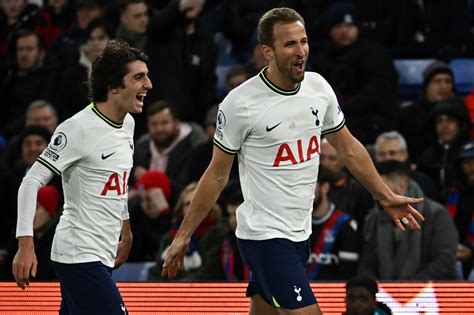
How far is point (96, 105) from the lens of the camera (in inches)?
279

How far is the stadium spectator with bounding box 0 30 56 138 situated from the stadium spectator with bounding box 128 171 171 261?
8.75 feet

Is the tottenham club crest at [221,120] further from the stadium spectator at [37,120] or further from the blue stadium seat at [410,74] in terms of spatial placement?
the blue stadium seat at [410,74]

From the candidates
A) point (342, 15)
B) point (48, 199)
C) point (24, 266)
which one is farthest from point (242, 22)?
point (24, 266)

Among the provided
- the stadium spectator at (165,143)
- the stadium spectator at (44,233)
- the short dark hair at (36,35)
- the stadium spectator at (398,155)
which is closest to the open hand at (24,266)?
the stadium spectator at (44,233)

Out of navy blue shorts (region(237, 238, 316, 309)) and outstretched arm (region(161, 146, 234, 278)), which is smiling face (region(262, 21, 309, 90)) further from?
navy blue shorts (region(237, 238, 316, 309))

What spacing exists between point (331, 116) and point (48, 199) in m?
3.76

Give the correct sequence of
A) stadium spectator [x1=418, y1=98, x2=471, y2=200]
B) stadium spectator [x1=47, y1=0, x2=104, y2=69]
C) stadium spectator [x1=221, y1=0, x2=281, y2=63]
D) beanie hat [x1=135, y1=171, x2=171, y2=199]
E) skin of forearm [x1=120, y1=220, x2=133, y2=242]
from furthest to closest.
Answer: stadium spectator [x1=47, y1=0, x2=104, y2=69], stadium spectator [x1=221, y1=0, x2=281, y2=63], stadium spectator [x1=418, y1=98, x2=471, y2=200], beanie hat [x1=135, y1=171, x2=171, y2=199], skin of forearm [x1=120, y1=220, x2=133, y2=242]

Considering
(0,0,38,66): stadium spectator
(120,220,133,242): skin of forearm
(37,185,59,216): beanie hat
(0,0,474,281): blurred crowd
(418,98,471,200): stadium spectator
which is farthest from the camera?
(0,0,38,66): stadium spectator

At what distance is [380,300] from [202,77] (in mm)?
4988

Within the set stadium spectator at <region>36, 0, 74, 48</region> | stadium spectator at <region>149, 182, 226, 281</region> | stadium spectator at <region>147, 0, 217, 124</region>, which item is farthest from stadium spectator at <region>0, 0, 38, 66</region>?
stadium spectator at <region>149, 182, 226, 281</region>

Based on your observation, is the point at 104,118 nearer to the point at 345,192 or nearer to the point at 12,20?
the point at 345,192

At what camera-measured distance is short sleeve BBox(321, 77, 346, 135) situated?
7070mm

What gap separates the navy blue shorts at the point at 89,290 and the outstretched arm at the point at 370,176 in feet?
4.82

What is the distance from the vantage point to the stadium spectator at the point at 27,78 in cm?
1306
